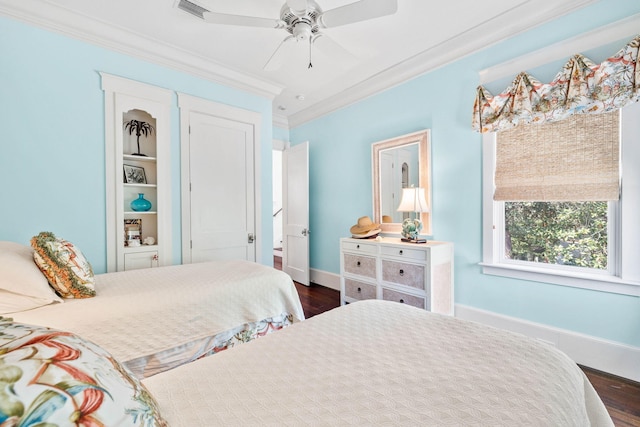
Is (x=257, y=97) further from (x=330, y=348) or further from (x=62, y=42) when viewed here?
(x=330, y=348)

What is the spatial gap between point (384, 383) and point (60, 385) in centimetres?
72

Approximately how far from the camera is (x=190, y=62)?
2.84m

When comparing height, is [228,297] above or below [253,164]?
below

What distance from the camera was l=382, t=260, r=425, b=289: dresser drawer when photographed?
252 centimetres

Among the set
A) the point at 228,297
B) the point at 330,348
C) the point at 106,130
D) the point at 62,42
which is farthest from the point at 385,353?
the point at 62,42

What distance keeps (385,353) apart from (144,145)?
2.93m

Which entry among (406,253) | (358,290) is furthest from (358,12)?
(358,290)

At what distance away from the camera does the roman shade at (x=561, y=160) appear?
1.94m

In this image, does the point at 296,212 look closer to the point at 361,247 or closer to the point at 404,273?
the point at 361,247

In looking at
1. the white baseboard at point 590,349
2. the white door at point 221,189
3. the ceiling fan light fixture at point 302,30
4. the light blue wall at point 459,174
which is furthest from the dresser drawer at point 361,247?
the ceiling fan light fixture at point 302,30

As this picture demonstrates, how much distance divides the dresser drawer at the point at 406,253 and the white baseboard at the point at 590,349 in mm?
847

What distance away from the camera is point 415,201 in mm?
2861

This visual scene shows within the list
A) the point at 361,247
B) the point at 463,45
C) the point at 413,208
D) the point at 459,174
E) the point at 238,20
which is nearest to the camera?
the point at 238,20

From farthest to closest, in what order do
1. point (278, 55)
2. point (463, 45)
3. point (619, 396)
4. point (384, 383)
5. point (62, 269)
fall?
1. point (463, 45)
2. point (278, 55)
3. point (619, 396)
4. point (62, 269)
5. point (384, 383)
